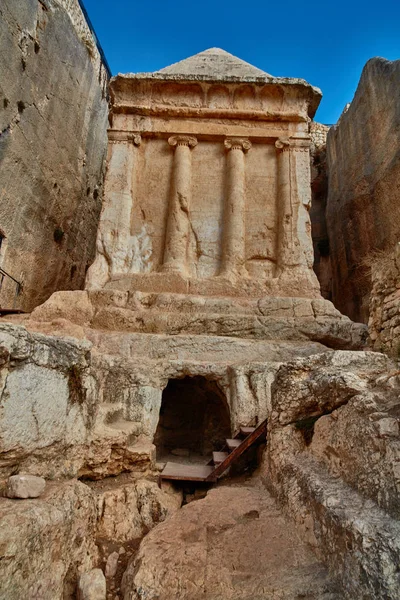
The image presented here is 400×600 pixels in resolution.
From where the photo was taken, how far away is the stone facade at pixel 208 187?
7832 mm

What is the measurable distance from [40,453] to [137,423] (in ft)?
5.70

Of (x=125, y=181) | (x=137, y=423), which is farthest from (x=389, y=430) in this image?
(x=125, y=181)

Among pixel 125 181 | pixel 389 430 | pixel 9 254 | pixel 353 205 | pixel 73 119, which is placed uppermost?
pixel 73 119

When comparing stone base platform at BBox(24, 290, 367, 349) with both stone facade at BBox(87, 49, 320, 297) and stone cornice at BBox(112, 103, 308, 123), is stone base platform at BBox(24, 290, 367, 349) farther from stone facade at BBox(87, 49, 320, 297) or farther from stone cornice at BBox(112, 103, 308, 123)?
stone cornice at BBox(112, 103, 308, 123)

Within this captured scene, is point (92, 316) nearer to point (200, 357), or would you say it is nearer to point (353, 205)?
point (200, 357)

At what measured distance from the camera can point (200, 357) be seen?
19.2ft

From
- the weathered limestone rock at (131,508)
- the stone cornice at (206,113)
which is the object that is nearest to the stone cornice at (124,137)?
the stone cornice at (206,113)

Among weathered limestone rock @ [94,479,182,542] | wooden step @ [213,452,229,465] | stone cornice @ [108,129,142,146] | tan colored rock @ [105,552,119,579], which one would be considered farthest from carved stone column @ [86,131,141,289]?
tan colored rock @ [105,552,119,579]

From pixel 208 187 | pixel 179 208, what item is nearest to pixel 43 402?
pixel 179 208

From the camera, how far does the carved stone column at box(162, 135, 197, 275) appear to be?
796cm

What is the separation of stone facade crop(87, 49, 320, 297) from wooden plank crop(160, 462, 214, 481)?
3.54 metres

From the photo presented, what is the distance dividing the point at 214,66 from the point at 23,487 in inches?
430

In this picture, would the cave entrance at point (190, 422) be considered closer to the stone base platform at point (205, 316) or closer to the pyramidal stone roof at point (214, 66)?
the stone base platform at point (205, 316)

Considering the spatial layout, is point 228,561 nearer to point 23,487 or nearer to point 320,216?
point 23,487
